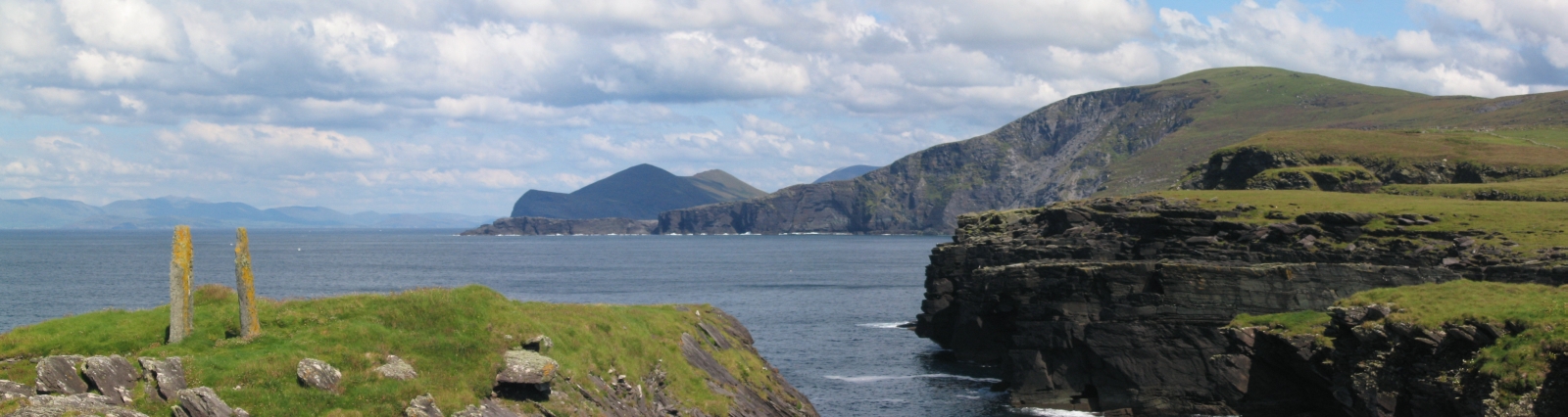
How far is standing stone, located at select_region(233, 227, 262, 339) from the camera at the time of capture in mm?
28484

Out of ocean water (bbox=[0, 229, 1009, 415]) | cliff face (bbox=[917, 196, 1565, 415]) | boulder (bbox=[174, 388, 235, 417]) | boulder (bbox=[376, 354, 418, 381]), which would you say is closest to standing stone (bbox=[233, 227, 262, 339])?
boulder (bbox=[376, 354, 418, 381])

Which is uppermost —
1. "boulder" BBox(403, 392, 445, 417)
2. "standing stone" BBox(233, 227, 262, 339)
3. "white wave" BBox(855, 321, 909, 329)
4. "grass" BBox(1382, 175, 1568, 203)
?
"grass" BBox(1382, 175, 1568, 203)

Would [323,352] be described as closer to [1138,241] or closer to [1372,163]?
[1138,241]

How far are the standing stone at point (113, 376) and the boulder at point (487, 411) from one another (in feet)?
23.6

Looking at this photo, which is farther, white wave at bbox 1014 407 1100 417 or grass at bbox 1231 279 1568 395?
white wave at bbox 1014 407 1100 417

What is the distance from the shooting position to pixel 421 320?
32188mm

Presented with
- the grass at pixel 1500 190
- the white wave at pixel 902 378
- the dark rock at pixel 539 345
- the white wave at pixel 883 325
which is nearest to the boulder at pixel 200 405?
the dark rock at pixel 539 345

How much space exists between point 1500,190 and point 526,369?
83.3m

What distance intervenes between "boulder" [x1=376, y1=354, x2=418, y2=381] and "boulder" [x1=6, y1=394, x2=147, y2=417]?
6.20m

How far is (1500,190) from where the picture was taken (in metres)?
83.8

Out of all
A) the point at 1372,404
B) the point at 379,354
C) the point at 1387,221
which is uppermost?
the point at 1387,221

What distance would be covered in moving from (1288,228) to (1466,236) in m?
9.50

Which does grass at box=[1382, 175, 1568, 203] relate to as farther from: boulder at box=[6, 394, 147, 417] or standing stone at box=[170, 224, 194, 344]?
boulder at box=[6, 394, 147, 417]

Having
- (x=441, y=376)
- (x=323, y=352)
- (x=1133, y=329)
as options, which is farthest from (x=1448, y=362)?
(x=323, y=352)
